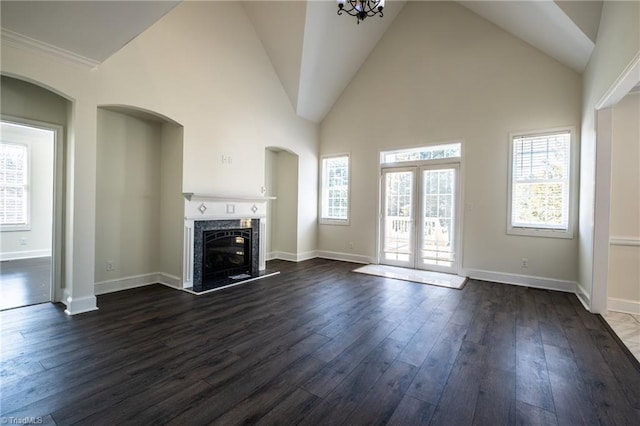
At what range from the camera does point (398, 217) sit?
6047 mm

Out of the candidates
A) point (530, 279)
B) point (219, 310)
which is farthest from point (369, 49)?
point (219, 310)

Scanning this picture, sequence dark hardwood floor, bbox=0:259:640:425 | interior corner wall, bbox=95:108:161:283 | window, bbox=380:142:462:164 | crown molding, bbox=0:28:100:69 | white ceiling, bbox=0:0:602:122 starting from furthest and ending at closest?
1. window, bbox=380:142:462:164
2. interior corner wall, bbox=95:108:161:283
3. crown molding, bbox=0:28:100:69
4. white ceiling, bbox=0:0:602:122
5. dark hardwood floor, bbox=0:259:640:425

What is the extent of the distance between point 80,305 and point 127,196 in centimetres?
164

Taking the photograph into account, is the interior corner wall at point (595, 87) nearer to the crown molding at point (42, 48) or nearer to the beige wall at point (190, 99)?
the beige wall at point (190, 99)

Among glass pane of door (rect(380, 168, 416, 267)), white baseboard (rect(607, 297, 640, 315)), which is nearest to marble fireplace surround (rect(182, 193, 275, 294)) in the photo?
glass pane of door (rect(380, 168, 416, 267))

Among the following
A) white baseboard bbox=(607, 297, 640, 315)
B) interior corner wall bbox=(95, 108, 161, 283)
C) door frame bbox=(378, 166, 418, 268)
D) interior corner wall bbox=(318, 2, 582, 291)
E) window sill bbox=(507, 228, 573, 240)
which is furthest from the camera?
door frame bbox=(378, 166, 418, 268)

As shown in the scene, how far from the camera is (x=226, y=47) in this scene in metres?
4.91

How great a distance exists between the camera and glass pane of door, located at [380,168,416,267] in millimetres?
5887

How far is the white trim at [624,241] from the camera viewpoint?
355 cm

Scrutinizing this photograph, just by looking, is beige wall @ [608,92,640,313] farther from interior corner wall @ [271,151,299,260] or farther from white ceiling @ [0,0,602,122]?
interior corner wall @ [271,151,299,260]

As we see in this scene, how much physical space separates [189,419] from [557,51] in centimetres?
606

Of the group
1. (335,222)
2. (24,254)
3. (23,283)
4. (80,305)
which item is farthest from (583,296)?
(24,254)

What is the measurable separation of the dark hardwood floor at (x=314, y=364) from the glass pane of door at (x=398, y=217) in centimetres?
216

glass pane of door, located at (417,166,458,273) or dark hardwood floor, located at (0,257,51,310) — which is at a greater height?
glass pane of door, located at (417,166,458,273)
